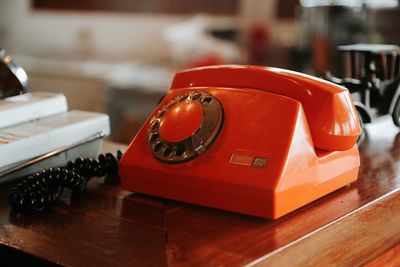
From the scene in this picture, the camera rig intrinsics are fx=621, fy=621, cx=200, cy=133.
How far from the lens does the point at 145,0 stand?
13.9ft

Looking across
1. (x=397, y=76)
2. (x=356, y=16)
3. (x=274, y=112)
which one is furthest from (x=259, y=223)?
(x=356, y=16)

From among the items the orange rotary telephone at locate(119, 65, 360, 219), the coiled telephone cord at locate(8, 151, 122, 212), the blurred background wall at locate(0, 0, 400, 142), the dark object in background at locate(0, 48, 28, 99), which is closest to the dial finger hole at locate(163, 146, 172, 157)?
the orange rotary telephone at locate(119, 65, 360, 219)

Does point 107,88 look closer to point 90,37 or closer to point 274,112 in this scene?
point 90,37

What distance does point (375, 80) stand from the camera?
113cm

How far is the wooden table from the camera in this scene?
0.65 metres

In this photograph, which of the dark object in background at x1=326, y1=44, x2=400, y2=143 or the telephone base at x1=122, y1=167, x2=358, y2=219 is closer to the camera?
the telephone base at x1=122, y1=167, x2=358, y2=219

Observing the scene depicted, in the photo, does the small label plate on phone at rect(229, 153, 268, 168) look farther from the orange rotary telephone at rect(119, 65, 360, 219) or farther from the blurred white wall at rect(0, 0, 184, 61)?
the blurred white wall at rect(0, 0, 184, 61)

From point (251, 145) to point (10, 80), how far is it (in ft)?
1.63

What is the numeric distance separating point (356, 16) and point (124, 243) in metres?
2.85

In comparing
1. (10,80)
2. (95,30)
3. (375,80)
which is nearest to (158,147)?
(10,80)

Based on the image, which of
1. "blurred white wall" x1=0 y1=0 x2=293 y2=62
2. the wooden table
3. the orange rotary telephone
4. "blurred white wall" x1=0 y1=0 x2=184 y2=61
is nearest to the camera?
the wooden table

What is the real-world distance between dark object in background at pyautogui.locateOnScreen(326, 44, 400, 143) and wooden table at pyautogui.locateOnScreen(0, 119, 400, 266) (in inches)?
9.4

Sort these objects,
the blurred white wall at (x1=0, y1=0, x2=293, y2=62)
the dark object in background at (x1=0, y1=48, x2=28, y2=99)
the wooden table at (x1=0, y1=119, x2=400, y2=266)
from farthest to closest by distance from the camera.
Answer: the blurred white wall at (x1=0, y1=0, x2=293, y2=62) → the dark object in background at (x1=0, y1=48, x2=28, y2=99) → the wooden table at (x1=0, y1=119, x2=400, y2=266)

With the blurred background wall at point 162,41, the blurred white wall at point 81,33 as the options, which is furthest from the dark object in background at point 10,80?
the blurred white wall at point 81,33
